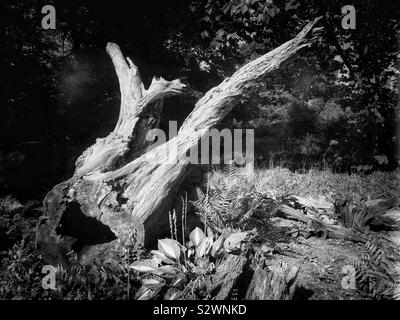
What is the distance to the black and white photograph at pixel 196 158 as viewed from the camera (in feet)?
11.9

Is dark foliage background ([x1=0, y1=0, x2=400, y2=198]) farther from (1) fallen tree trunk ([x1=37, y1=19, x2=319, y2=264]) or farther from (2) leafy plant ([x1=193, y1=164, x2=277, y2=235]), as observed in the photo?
(2) leafy plant ([x1=193, y1=164, x2=277, y2=235])

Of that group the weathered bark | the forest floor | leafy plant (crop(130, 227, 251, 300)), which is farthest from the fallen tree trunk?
the weathered bark

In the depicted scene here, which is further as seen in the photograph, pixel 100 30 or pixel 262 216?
pixel 100 30

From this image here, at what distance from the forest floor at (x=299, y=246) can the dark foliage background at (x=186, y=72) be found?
1.98 feet

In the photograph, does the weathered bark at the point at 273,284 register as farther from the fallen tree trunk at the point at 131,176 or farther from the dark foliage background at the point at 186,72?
the dark foliage background at the point at 186,72

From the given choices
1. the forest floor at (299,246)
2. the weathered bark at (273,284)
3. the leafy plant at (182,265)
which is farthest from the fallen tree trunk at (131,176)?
the weathered bark at (273,284)

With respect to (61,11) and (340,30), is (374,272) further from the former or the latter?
(61,11)

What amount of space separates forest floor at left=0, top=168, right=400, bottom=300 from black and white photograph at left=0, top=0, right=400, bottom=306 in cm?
3

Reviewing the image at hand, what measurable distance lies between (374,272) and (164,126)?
5.94m

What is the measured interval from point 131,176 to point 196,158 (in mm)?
1248
